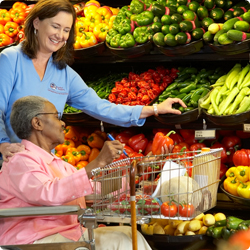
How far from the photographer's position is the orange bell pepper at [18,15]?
4.40m

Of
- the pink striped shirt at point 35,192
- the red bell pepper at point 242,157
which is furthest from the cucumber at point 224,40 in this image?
the pink striped shirt at point 35,192

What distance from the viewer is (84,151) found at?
13.6ft

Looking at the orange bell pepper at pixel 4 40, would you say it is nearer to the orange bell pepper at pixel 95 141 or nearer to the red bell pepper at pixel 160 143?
the orange bell pepper at pixel 95 141

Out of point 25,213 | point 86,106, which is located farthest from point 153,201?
point 86,106

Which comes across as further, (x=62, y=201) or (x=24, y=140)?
(x=24, y=140)

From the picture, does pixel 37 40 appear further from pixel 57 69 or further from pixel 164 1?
pixel 164 1

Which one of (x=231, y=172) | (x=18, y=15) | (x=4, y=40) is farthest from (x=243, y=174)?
(x=18, y=15)

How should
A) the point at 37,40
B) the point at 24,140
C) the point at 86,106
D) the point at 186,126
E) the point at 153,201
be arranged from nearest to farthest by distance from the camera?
1. the point at 153,201
2. the point at 24,140
3. the point at 37,40
4. the point at 86,106
5. the point at 186,126

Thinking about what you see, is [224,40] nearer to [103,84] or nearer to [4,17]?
[103,84]

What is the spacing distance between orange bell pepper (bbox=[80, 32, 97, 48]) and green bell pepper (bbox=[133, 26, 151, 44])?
46 centimetres

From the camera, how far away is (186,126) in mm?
3428

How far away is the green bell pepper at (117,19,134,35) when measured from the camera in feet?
11.8

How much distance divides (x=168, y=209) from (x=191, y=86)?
175 cm

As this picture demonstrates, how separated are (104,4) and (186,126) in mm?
1731
